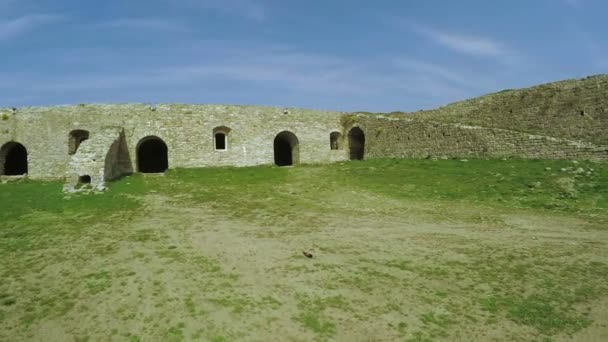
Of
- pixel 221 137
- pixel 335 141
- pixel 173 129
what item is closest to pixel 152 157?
pixel 173 129

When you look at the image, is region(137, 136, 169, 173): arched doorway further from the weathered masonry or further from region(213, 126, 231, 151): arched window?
region(213, 126, 231, 151): arched window

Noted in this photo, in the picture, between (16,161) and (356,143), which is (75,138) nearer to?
(16,161)

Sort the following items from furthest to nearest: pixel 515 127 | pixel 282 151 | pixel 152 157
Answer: pixel 282 151
pixel 152 157
pixel 515 127

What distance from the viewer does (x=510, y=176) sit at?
57.6 feet

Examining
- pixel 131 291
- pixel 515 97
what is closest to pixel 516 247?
pixel 131 291

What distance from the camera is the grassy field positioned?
6.61 meters

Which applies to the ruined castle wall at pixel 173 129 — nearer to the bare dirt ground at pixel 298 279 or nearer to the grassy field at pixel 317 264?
the grassy field at pixel 317 264

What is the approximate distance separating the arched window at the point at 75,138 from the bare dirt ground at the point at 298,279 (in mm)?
12360

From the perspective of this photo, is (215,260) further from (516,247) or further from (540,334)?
(516,247)

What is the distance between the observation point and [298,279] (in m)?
8.20

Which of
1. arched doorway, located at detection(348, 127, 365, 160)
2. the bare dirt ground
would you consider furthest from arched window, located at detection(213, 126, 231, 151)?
the bare dirt ground

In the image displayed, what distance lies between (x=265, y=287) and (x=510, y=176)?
13.2m

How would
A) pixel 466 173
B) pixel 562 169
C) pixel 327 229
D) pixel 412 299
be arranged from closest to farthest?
pixel 412 299
pixel 327 229
pixel 562 169
pixel 466 173

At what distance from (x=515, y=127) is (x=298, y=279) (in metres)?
19.1
